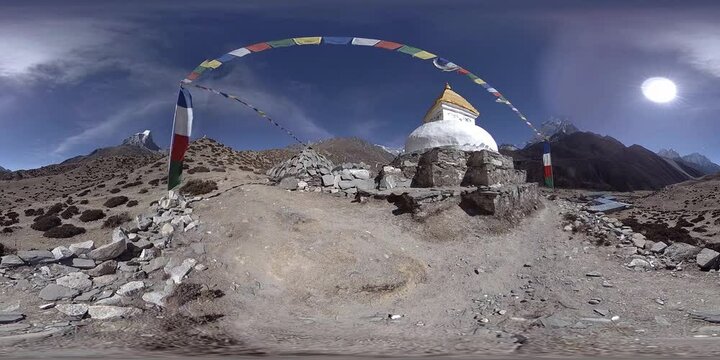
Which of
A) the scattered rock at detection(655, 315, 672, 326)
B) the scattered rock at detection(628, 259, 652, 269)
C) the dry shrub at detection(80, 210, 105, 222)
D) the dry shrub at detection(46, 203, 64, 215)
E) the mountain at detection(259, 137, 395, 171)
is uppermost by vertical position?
the mountain at detection(259, 137, 395, 171)

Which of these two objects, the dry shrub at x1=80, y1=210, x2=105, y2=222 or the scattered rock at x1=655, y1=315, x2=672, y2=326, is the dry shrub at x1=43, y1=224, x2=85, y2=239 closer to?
the dry shrub at x1=80, y1=210, x2=105, y2=222

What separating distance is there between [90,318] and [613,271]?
1428cm

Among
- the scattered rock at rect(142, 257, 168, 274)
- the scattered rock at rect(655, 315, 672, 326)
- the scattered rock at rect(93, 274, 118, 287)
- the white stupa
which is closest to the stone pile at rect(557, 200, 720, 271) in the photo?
the scattered rock at rect(655, 315, 672, 326)

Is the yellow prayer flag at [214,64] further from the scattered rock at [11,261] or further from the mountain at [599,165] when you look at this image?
the mountain at [599,165]

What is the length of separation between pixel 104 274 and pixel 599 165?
107728 millimetres

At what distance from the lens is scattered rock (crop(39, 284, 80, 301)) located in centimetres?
852

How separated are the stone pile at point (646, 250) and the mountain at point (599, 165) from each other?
68871 mm

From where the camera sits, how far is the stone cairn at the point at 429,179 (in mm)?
16991

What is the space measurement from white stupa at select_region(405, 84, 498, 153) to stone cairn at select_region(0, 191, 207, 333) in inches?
695

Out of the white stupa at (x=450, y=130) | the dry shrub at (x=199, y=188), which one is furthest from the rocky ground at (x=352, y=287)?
the white stupa at (x=450, y=130)

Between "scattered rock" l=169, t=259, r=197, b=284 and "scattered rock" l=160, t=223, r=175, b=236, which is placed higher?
"scattered rock" l=160, t=223, r=175, b=236

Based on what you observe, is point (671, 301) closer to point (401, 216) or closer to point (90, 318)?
point (401, 216)

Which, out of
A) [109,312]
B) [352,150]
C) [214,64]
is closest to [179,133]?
[214,64]

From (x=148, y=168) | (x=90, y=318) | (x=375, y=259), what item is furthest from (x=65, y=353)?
(x=148, y=168)
